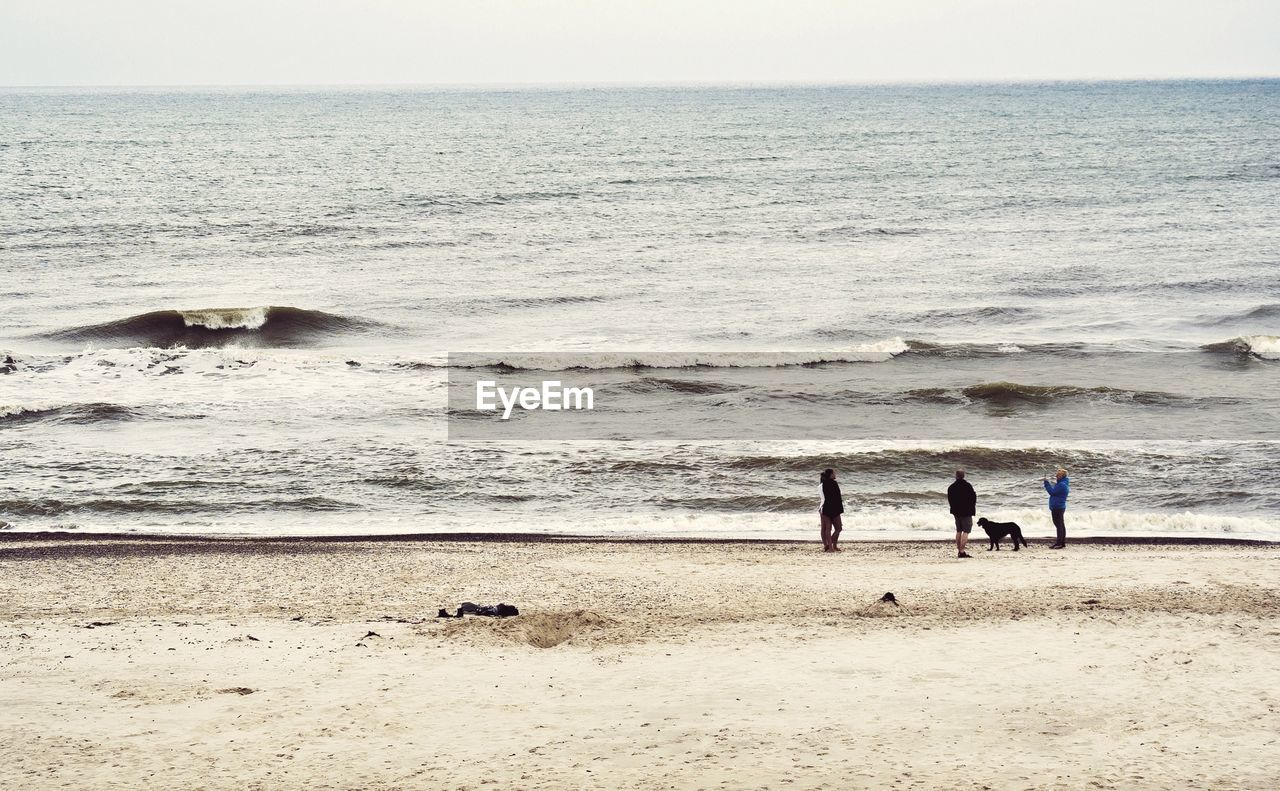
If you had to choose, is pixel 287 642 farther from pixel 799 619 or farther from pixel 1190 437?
pixel 1190 437

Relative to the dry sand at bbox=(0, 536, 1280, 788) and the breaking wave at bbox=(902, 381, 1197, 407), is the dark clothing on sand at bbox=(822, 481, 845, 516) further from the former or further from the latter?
the breaking wave at bbox=(902, 381, 1197, 407)

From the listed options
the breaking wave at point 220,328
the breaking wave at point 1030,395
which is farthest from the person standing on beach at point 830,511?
the breaking wave at point 220,328

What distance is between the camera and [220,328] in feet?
106

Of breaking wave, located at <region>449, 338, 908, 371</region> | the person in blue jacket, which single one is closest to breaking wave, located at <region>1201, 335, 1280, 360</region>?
breaking wave, located at <region>449, 338, 908, 371</region>

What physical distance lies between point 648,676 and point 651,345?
19836 millimetres

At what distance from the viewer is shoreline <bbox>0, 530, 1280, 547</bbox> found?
54.3ft

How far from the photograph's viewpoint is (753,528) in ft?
58.9

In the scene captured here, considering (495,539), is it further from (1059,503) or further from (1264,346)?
(1264,346)

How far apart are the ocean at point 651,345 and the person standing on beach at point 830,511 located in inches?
53.3

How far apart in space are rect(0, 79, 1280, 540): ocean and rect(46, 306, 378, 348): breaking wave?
0.38 feet

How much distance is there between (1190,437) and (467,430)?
46.4 feet

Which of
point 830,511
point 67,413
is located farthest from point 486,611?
point 67,413

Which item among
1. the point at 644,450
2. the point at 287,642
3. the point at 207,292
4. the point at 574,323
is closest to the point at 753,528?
the point at 644,450

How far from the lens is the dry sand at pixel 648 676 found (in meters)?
8.45
